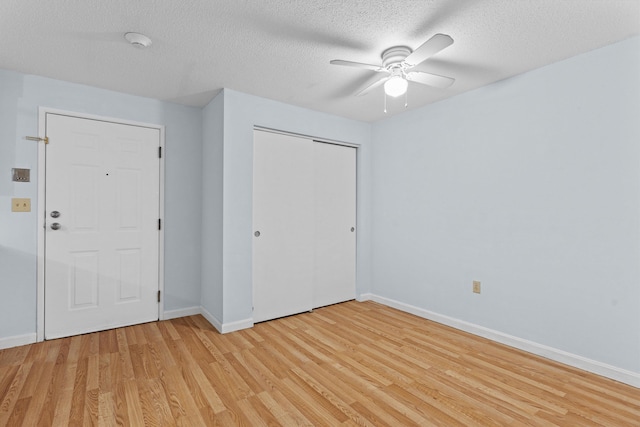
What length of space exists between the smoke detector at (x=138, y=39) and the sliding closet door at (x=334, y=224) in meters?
1.99

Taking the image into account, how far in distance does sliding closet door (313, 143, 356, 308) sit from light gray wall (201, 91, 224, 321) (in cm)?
114

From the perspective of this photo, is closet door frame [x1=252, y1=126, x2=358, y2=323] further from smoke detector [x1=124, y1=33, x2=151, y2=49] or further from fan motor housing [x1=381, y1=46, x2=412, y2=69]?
fan motor housing [x1=381, y1=46, x2=412, y2=69]

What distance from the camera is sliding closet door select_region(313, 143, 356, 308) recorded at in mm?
3787

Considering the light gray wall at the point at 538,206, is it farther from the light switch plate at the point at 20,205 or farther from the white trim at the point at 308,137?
the light switch plate at the point at 20,205

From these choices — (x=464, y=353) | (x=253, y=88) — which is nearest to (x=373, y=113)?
(x=253, y=88)

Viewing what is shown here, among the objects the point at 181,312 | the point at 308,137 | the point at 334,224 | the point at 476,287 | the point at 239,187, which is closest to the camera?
the point at 476,287

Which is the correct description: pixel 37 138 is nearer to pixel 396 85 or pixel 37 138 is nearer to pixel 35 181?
pixel 35 181

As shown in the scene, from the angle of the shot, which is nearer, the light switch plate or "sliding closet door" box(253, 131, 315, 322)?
the light switch plate

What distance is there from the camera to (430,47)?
186 cm

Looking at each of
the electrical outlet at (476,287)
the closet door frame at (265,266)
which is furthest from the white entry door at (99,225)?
the electrical outlet at (476,287)

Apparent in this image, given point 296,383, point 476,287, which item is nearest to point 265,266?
point 296,383

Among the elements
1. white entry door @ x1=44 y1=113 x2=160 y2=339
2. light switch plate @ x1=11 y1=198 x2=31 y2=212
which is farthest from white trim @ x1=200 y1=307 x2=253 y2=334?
light switch plate @ x1=11 y1=198 x2=31 y2=212

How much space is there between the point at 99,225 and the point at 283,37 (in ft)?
8.11

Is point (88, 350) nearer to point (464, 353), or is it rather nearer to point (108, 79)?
point (108, 79)
